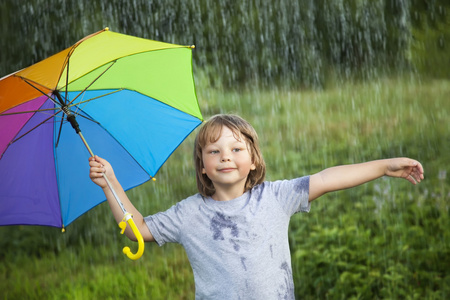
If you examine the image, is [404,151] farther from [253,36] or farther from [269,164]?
[253,36]

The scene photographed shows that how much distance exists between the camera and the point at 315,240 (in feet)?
15.8

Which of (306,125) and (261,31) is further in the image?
(261,31)

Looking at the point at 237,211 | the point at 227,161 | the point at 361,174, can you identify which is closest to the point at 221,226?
the point at 237,211

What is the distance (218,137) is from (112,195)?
16.4 inches

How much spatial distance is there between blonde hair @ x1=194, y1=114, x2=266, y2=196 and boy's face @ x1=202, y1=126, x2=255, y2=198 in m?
0.02

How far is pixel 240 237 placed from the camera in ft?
6.82

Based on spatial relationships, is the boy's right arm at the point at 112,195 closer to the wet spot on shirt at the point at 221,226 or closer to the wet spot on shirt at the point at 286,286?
the wet spot on shirt at the point at 221,226

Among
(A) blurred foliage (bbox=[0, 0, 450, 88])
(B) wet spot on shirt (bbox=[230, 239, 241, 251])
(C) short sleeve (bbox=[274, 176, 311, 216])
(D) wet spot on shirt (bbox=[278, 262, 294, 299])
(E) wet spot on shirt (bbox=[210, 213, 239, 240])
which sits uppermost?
(A) blurred foliage (bbox=[0, 0, 450, 88])

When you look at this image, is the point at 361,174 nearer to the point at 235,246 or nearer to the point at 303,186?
the point at 303,186

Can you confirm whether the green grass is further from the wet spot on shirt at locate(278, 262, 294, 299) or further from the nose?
the nose

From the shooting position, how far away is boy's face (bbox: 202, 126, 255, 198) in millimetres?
2127

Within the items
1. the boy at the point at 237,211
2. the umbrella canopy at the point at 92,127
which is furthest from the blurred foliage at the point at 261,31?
the boy at the point at 237,211

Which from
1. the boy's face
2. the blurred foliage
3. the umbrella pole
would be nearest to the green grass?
the blurred foliage

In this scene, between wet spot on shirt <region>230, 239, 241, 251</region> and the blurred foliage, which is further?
the blurred foliage
